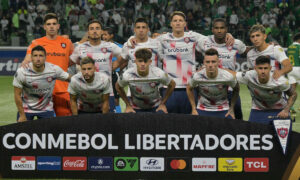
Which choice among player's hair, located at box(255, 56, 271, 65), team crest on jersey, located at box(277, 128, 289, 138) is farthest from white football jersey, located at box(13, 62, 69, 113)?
team crest on jersey, located at box(277, 128, 289, 138)

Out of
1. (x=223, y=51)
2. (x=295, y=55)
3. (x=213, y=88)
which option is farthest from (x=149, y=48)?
(x=295, y=55)

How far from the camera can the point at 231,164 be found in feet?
21.7

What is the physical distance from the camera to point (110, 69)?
29.3ft

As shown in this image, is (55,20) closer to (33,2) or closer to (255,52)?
(255,52)

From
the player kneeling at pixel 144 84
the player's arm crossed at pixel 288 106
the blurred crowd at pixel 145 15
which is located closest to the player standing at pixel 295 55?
the player's arm crossed at pixel 288 106

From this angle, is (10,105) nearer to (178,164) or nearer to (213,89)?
(213,89)

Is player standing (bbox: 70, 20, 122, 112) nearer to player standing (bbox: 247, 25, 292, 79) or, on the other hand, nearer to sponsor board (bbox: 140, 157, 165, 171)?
player standing (bbox: 247, 25, 292, 79)

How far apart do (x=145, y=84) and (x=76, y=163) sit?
1628 mm

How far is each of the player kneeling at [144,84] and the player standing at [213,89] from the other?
1.21 feet

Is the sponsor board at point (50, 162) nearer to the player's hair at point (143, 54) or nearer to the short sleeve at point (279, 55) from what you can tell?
the player's hair at point (143, 54)

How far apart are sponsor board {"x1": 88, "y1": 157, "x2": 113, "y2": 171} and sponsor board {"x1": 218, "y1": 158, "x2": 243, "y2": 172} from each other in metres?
1.29

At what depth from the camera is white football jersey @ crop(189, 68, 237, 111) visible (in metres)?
7.79

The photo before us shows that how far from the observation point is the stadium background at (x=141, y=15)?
22891mm

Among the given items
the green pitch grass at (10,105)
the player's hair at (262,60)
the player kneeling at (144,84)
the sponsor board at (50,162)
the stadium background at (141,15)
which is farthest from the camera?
the stadium background at (141,15)
